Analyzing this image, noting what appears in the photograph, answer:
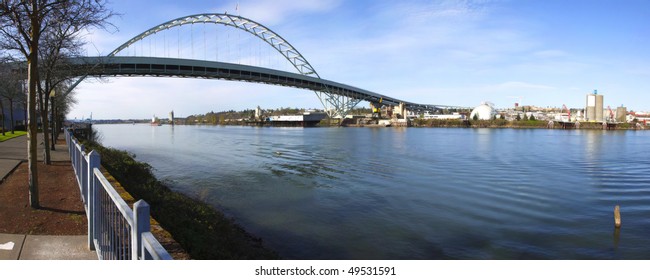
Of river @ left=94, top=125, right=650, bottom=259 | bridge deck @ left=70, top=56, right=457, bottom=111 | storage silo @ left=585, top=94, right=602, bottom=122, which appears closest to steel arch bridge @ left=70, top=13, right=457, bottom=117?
bridge deck @ left=70, top=56, right=457, bottom=111

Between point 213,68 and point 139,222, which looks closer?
point 139,222

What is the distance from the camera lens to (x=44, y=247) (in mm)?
5707

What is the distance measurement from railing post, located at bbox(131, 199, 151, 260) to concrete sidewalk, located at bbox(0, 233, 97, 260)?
2.69 m

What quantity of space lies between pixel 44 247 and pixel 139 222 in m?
3.78

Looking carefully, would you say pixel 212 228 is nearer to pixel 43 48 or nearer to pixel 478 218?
pixel 478 218

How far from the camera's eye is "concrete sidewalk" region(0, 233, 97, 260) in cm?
540

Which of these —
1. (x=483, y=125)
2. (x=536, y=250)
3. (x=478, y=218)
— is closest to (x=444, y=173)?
(x=478, y=218)

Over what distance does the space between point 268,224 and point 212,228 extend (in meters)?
2.57

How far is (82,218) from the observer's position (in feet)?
23.9

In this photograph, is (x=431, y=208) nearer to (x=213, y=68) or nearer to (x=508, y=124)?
Answer: (x=213, y=68)

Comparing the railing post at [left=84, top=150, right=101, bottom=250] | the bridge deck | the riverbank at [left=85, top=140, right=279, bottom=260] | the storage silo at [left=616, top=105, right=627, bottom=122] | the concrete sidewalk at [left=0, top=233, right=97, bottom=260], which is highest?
the bridge deck

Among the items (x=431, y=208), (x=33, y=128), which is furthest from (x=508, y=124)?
(x=33, y=128)

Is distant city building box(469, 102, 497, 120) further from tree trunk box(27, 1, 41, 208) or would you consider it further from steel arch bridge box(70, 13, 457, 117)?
tree trunk box(27, 1, 41, 208)

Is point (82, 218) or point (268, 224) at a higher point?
point (82, 218)
